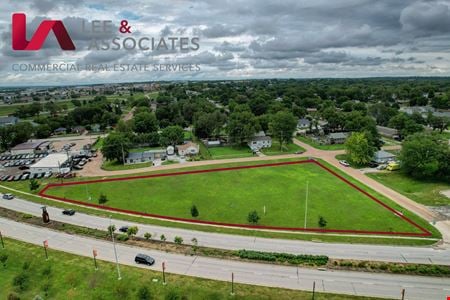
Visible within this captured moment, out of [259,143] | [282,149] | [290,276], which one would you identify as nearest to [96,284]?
[290,276]

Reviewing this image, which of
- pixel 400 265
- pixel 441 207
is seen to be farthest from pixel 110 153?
pixel 441 207

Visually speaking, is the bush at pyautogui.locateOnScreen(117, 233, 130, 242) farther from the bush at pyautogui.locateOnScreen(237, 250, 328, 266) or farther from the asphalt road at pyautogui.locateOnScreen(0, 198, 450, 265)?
the bush at pyautogui.locateOnScreen(237, 250, 328, 266)

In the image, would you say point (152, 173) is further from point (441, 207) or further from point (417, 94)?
point (417, 94)

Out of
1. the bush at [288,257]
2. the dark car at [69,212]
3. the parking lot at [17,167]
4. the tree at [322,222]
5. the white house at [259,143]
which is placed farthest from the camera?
the white house at [259,143]

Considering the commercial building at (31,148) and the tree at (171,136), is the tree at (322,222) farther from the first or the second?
the commercial building at (31,148)

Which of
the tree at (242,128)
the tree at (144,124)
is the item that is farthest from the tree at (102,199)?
the tree at (144,124)

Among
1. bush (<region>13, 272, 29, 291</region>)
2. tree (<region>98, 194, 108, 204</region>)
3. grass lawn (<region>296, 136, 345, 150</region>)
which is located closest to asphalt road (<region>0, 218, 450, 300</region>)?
bush (<region>13, 272, 29, 291</region>)

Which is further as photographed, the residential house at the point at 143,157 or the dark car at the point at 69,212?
the residential house at the point at 143,157
